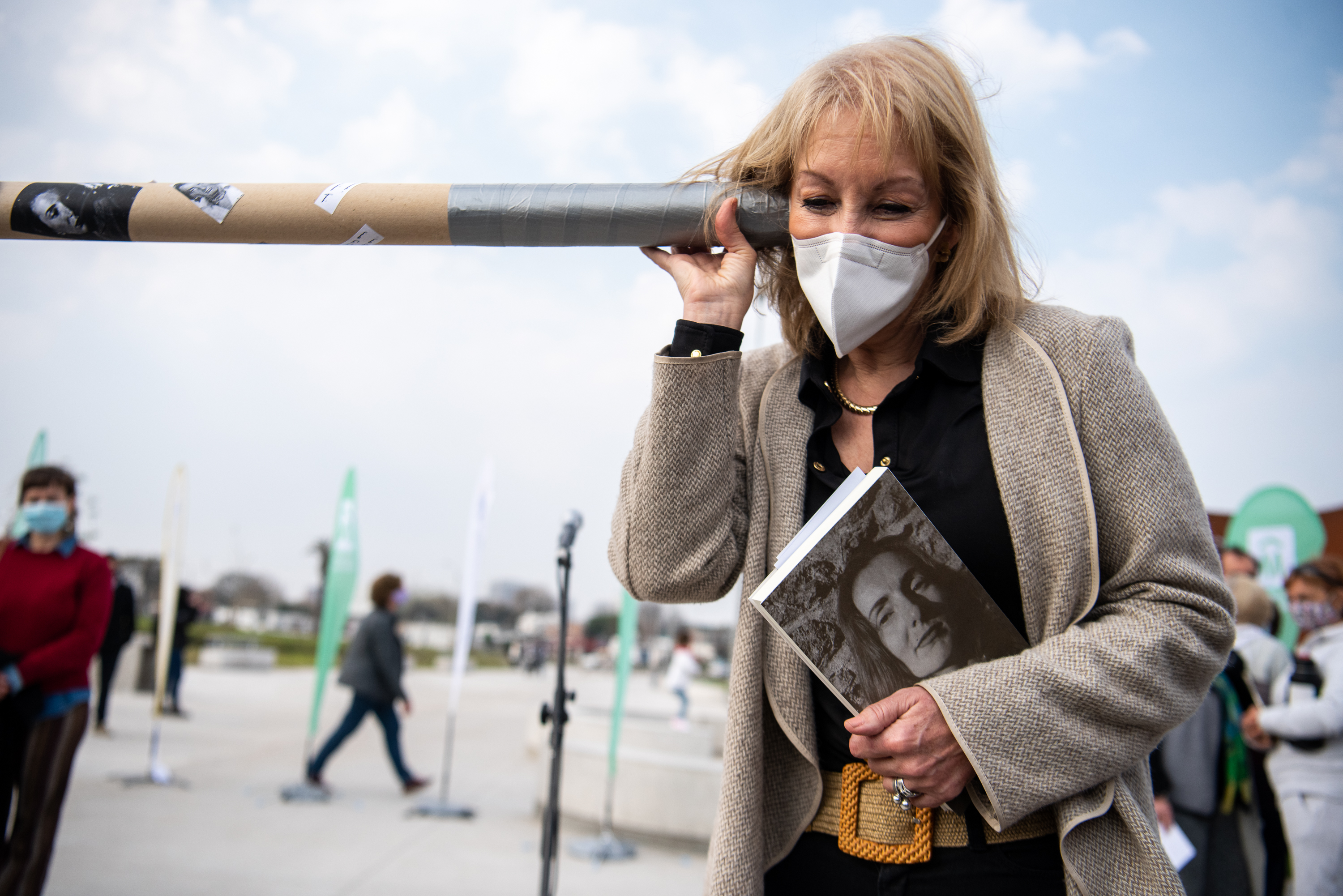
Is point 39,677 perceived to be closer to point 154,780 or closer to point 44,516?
point 44,516

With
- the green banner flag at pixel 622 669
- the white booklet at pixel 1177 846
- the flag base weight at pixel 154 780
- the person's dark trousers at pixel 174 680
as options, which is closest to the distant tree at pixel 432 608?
the person's dark trousers at pixel 174 680

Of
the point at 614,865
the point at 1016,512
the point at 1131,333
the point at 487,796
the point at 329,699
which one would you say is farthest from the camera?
the point at 329,699

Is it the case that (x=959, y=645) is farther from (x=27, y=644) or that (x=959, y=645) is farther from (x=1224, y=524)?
(x=1224, y=524)

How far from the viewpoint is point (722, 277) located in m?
1.30

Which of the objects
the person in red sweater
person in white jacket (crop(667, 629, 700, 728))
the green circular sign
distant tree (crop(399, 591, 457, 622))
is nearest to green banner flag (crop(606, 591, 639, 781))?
the person in red sweater

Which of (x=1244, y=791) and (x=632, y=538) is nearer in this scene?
(x=632, y=538)

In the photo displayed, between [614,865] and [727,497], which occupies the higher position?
[727,497]

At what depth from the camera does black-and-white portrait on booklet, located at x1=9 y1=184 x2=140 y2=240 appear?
55.0 inches

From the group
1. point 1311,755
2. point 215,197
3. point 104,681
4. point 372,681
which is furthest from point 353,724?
point 215,197

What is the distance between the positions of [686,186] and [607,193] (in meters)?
0.12

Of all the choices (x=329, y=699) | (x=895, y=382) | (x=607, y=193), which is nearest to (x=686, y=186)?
(x=607, y=193)

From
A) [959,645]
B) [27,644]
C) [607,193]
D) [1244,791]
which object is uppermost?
[607,193]

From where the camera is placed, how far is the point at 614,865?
5.85 meters

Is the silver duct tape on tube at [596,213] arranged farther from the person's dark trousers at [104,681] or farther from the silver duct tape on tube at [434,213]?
the person's dark trousers at [104,681]
